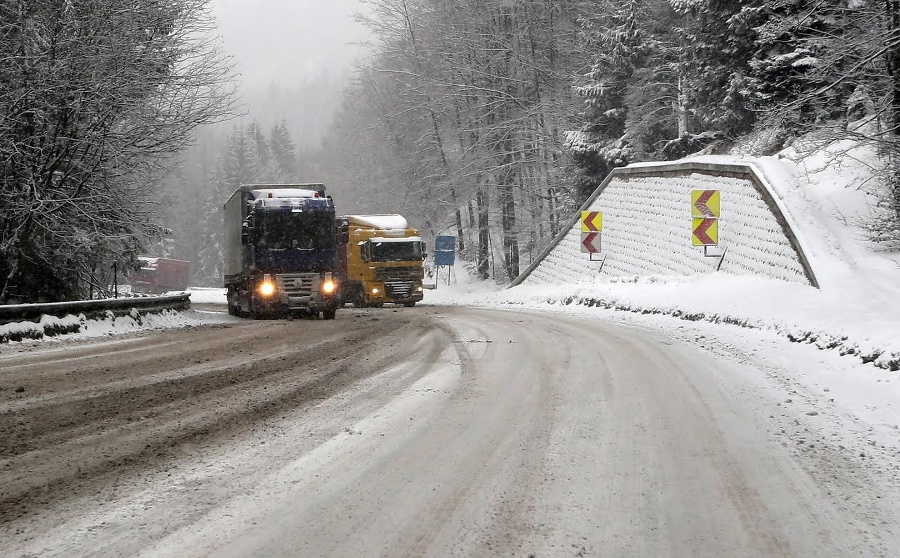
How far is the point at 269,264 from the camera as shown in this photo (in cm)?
2212

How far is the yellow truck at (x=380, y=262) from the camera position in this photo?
32.6m

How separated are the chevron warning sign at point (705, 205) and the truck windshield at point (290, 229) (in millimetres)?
9952

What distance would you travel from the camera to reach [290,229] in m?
22.2

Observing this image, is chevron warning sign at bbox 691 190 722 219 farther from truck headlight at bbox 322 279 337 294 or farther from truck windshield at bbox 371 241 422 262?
truck windshield at bbox 371 241 422 262

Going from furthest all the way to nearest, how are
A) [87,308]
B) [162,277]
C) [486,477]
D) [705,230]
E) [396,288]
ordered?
[162,277] < [396,288] < [705,230] < [87,308] < [486,477]

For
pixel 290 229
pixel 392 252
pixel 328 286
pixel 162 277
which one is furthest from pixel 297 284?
pixel 162 277

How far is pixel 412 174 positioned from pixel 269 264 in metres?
→ 28.4

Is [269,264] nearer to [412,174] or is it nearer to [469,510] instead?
[469,510]

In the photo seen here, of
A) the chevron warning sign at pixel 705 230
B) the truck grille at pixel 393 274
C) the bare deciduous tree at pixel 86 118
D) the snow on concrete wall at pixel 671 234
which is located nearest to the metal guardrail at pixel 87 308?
the bare deciduous tree at pixel 86 118

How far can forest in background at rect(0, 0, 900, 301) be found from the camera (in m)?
16.6

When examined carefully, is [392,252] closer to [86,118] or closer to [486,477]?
[86,118]

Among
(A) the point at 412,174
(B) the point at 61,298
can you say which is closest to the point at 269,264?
(B) the point at 61,298

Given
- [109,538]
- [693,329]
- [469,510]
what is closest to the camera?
[109,538]

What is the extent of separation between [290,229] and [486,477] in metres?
17.9
